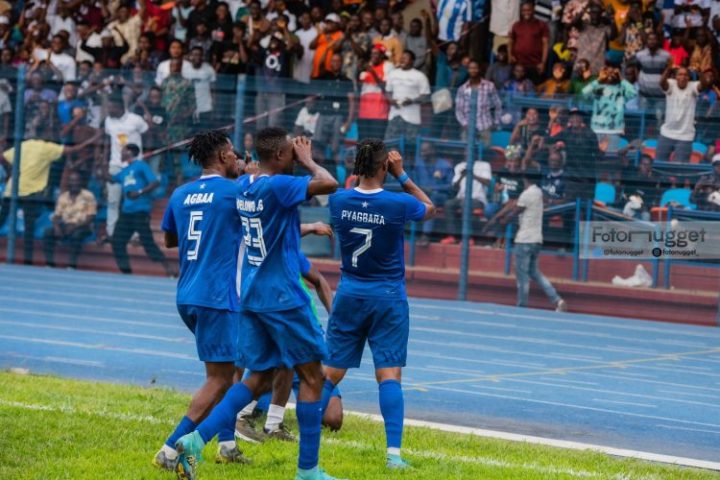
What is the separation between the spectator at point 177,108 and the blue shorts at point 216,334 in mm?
13385

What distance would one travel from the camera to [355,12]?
904 inches

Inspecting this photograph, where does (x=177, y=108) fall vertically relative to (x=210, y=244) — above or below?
above

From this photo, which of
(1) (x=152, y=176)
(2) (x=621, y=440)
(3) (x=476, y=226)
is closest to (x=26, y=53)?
(1) (x=152, y=176)

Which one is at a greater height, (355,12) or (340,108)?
(355,12)

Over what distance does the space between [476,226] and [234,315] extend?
11.7 m

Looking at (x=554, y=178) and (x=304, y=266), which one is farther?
(x=554, y=178)

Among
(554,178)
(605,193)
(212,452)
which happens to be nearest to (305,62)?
(554,178)

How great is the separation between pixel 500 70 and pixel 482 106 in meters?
1.79

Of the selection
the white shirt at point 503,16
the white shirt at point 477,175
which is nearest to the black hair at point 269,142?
the white shirt at point 477,175

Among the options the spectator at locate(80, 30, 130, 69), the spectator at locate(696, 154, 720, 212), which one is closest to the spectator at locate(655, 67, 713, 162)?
the spectator at locate(696, 154, 720, 212)

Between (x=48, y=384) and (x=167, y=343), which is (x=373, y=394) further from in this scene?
(x=167, y=343)

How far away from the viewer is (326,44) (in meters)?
21.7

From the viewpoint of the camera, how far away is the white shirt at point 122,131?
21156 millimetres

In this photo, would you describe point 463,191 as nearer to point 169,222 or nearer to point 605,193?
point 605,193
